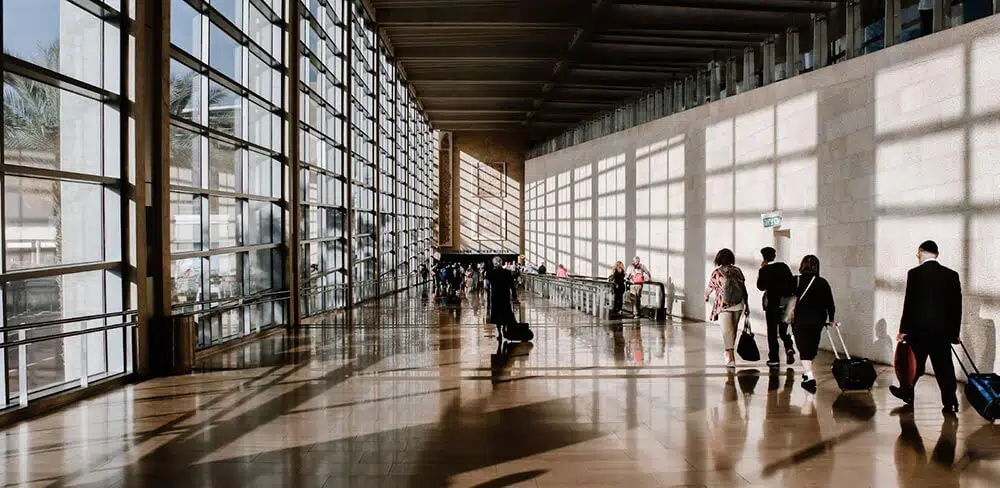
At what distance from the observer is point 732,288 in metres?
10.4

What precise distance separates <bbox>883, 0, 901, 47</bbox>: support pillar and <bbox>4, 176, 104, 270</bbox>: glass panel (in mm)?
11184

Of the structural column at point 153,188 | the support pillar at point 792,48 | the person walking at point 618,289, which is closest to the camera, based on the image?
the structural column at point 153,188

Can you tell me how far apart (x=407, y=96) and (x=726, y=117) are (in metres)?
24.6

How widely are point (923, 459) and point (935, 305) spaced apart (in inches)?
81.5

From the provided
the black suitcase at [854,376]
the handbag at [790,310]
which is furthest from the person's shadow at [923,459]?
the handbag at [790,310]


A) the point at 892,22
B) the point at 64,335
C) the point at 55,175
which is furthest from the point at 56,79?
the point at 892,22

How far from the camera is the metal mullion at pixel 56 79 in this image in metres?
7.89

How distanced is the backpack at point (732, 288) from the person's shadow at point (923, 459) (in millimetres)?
3393

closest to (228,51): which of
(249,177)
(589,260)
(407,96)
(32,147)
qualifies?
(249,177)

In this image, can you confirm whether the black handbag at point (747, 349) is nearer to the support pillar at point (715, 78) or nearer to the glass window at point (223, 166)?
the glass window at point (223, 166)

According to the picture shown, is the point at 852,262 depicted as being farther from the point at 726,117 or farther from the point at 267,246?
the point at 267,246

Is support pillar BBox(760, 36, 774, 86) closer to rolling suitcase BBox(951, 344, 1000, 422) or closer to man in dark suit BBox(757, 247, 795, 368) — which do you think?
man in dark suit BBox(757, 247, 795, 368)

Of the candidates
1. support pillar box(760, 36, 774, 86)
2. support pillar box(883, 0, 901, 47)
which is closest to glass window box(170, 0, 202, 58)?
support pillar box(883, 0, 901, 47)

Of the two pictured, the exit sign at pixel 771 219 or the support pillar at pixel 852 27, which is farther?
the support pillar at pixel 852 27
